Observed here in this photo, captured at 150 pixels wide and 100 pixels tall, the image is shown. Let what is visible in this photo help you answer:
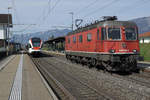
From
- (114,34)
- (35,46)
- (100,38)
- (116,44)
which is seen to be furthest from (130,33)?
(35,46)

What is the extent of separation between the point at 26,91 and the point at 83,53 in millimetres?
9943

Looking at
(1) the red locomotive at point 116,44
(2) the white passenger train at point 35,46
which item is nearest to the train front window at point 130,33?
(1) the red locomotive at point 116,44

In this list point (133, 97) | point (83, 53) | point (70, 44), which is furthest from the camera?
point (70, 44)

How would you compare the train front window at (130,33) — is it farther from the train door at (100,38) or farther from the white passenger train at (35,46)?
the white passenger train at (35,46)

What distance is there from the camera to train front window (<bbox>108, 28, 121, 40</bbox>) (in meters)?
14.1

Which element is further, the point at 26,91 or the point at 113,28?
the point at 113,28

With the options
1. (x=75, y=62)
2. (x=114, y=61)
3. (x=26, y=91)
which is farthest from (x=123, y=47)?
(x=75, y=62)

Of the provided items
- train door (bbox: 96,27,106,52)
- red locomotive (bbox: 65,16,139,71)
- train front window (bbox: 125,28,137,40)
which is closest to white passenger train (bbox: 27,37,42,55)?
red locomotive (bbox: 65,16,139,71)

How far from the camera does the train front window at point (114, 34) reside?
14.1 metres

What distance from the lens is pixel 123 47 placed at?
45.9 feet

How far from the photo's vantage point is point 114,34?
46.7 ft

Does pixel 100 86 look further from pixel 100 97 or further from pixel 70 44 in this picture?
pixel 70 44

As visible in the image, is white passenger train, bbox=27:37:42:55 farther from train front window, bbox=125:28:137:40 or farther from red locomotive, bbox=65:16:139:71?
train front window, bbox=125:28:137:40

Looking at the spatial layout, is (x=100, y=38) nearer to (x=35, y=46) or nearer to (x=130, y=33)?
(x=130, y=33)
